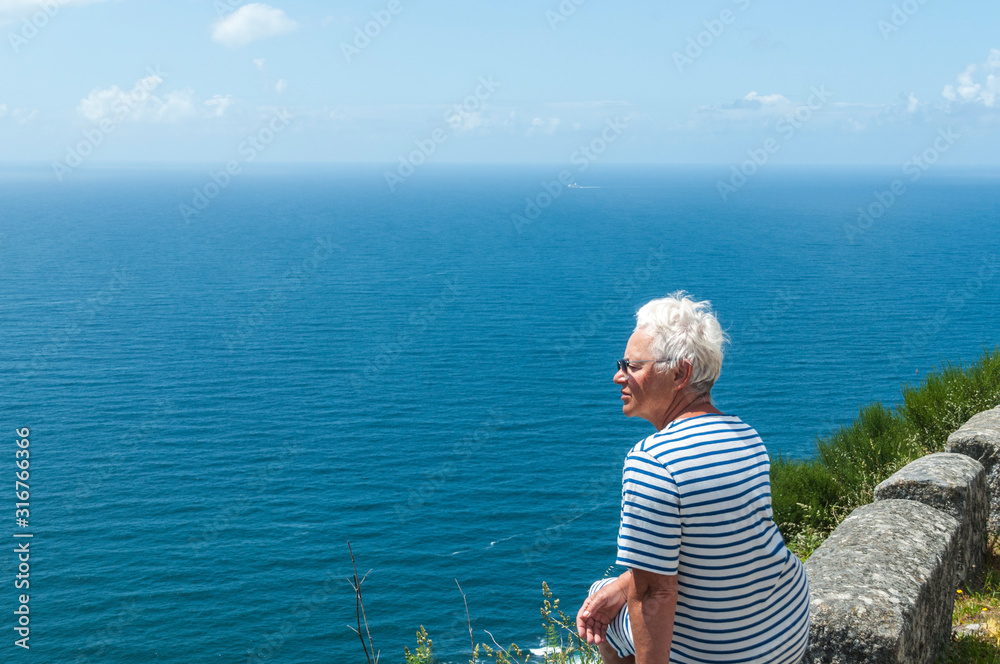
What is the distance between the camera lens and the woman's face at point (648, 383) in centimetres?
330

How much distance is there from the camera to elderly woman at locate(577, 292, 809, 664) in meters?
2.96

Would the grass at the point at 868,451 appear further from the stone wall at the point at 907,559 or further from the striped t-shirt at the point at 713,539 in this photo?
the striped t-shirt at the point at 713,539

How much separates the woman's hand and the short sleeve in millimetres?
584

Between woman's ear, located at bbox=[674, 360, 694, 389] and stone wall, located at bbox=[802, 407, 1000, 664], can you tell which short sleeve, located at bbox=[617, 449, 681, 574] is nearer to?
woman's ear, located at bbox=[674, 360, 694, 389]

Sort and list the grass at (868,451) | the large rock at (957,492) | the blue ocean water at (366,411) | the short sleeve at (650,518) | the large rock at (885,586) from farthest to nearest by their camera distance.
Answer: the blue ocean water at (366,411) → the grass at (868,451) → the large rock at (957,492) → the large rock at (885,586) → the short sleeve at (650,518)

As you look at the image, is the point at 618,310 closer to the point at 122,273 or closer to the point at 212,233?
the point at 122,273

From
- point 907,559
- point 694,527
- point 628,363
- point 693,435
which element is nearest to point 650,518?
point 694,527

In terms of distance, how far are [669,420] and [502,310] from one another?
80.0 meters

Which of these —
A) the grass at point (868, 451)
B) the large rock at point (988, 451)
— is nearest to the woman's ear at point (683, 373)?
the large rock at point (988, 451)

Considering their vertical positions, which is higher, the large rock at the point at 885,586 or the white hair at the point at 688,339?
the white hair at the point at 688,339

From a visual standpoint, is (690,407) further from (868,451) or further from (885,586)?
(868,451)

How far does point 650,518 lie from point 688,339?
2.37 feet

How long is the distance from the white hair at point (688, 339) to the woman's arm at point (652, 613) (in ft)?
2.47


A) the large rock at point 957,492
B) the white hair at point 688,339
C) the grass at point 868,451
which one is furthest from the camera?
the grass at point 868,451
